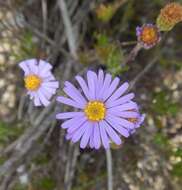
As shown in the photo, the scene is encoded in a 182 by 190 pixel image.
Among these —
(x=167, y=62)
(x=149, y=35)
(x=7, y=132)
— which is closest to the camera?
(x=149, y=35)

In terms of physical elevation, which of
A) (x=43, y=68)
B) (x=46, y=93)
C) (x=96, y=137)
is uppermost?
(x=43, y=68)

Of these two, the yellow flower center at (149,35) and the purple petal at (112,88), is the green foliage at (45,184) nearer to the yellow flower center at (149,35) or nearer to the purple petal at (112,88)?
the purple petal at (112,88)

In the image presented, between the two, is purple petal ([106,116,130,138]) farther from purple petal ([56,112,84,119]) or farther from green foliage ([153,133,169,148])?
green foliage ([153,133,169,148])

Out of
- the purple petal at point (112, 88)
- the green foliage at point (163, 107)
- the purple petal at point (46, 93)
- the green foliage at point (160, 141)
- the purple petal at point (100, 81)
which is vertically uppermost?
the green foliage at point (163, 107)

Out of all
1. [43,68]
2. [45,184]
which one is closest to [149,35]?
[43,68]

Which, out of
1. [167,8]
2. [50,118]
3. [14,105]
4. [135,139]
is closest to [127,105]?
[167,8]

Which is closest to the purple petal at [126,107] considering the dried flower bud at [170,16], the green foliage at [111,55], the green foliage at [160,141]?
the green foliage at [111,55]

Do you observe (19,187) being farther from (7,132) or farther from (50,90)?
(50,90)
